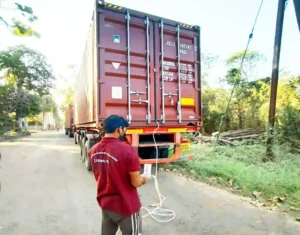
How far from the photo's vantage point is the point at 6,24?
2152mm

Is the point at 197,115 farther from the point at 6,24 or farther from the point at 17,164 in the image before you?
the point at 17,164

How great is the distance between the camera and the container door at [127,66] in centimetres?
555

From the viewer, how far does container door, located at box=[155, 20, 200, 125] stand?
19.9ft

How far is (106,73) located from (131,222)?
3.91 meters

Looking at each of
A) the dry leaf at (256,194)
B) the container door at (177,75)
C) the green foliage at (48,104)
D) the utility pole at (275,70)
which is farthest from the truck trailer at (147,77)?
the green foliage at (48,104)

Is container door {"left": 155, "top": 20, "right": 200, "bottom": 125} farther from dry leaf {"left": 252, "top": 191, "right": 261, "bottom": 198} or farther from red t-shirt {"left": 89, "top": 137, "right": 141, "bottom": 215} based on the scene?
red t-shirt {"left": 89, "top": 137, "right": 141, "bottom": 215}

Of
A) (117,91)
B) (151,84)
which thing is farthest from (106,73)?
(151,84)

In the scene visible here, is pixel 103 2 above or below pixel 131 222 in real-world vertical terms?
A: above

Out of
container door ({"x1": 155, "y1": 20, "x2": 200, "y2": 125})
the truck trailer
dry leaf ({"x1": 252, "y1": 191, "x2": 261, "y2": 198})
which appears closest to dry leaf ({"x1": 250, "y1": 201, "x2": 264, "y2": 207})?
dry leaf ({"x1": 252, "y1": 191, "x2": 261, "y2": 198})

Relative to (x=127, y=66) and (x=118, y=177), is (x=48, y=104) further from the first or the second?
(x=118, y=177)

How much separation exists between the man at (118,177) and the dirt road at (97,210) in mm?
1251

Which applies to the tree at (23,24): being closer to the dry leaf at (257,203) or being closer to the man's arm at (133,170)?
the man's arm at (133,170)

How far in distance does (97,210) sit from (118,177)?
2250 millimetres

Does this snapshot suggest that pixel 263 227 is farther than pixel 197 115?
No
